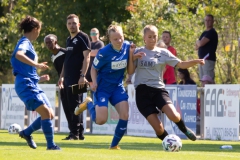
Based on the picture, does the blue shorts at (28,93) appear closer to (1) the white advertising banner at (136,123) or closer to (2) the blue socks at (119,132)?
(2) the blue socks at (119,132)

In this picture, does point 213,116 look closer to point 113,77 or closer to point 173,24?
point 113,77

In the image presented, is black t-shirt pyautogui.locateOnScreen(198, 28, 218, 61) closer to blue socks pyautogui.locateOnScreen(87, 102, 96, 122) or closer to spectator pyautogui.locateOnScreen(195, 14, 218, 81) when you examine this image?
spectator pyautogui.locateOnScreen(195, 14, 218, 81)

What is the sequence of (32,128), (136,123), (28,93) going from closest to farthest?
(28,93) → (32,128) → (136,123)

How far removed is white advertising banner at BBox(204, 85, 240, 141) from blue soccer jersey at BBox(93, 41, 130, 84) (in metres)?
4.84

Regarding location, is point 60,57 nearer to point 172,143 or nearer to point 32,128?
point 32,128

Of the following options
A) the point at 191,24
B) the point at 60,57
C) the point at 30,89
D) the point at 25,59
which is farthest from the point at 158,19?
the point at 25,59

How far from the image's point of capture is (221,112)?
16359mm

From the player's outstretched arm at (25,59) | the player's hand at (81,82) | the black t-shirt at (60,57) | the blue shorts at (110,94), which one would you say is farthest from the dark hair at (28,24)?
the black t-shirt at (60,57)

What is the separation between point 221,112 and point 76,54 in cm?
386

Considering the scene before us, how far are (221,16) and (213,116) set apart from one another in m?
7.21

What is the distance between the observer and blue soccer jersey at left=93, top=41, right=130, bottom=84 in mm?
11828

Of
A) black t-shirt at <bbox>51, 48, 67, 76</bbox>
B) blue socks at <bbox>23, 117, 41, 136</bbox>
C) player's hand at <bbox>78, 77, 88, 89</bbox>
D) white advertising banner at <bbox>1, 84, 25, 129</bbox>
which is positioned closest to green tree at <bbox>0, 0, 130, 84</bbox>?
white advertising banner at <bbox>1, 84, 25, 129</bbox>

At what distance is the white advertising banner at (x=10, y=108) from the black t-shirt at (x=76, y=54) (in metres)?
6.90

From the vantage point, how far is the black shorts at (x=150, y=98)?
1196cm
